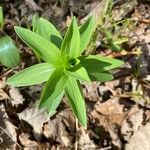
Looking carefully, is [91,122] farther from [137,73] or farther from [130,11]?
[130,11]

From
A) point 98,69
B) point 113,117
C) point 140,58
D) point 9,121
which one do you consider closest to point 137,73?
point 140,58

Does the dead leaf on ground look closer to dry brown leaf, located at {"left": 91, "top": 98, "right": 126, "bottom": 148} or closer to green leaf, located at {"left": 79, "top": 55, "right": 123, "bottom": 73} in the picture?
dry brown leaf, located at {"left": 91, "top": 98, "right": 126, "bottom": 148}

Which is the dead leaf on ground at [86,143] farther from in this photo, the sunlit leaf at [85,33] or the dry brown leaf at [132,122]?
the sunlit leaf at [85,33]

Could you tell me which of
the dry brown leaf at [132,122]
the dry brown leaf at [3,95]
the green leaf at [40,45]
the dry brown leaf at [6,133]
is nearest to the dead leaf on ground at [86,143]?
the dry brown leaf at [132,122]

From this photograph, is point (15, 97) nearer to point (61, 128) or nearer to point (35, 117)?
point (35, 117)

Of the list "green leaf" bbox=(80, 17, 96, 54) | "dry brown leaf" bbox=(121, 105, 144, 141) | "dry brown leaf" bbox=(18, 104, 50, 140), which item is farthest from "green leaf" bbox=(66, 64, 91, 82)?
"dry brown leaf" bbox=(121, 105, 144, 141)
